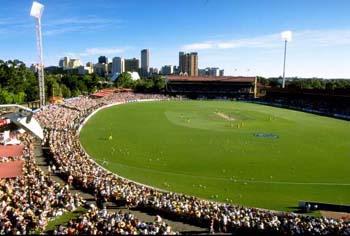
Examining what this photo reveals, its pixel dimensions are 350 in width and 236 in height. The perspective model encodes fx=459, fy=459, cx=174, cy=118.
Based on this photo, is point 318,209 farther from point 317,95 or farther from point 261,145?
point 317,95

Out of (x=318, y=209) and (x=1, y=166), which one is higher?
(x=1, y=166)

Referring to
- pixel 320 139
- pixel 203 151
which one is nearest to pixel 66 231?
pixel 203 151

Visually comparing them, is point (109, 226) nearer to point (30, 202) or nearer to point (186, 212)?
point (186, 212)

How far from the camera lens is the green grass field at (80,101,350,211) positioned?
30484mm

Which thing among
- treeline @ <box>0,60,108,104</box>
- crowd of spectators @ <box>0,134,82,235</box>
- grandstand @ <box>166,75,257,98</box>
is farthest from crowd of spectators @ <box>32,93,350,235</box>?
grandstand @ <box>166,75,257,98</box>

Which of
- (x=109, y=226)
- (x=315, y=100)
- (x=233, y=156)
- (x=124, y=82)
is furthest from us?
(x=124, y=82)

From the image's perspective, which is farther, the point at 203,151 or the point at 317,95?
the point at 317,95

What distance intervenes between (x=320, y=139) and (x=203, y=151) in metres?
17.2

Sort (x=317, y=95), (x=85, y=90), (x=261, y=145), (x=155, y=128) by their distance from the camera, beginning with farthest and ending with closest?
(x=85, y=90)
(x=317, y=95)
(x=155, y=128)
(x=261, y=145)

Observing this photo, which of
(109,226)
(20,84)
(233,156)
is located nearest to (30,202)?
(109,226)

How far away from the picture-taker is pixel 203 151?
1753 inches

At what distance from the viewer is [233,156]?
42.0 metres

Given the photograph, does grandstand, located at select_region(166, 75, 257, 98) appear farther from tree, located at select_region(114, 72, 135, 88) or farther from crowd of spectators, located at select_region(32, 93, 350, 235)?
crowd of spectators, located at select_region(32, 93, 350, 235)

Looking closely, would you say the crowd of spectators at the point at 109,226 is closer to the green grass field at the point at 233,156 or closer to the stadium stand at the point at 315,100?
the green grass field at the point at 233,156
